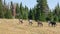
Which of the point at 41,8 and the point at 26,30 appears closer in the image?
the point at 26,30

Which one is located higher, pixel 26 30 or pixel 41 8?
pixel 41 8

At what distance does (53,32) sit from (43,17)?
4917cm

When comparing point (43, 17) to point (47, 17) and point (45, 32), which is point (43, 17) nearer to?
point (47, 17)

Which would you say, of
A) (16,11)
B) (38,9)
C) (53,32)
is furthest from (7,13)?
(53,32)

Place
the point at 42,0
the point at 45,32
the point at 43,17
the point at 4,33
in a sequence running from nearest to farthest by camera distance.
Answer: the point at 4,33, the point at 45,32, the point at 43,17, the point at 42,0

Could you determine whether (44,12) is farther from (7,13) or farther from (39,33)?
(39,33)

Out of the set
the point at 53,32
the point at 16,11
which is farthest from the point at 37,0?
the point at 53,32

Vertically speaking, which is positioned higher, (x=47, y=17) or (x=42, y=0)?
(x=42, y=0)

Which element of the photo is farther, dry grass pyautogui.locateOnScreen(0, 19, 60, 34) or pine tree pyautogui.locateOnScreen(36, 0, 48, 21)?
pine tree pyautogui.locateOnScreen(36, 0, 48, 21)

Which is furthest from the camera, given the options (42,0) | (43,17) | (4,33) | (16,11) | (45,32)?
(16,11)

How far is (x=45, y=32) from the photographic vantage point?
124 ft

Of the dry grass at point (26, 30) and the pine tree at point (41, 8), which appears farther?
the pine tree at point (41, 8)

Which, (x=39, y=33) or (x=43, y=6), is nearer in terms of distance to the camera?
(x=39, y=33)

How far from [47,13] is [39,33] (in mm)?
55927
